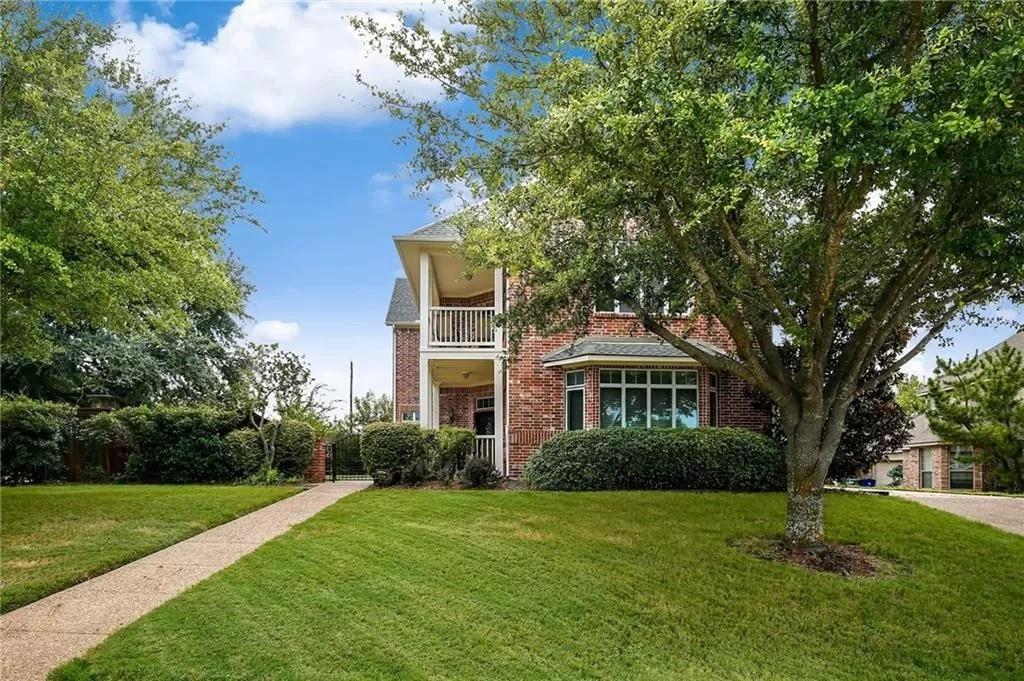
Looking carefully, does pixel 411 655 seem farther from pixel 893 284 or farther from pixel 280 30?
pixel 280 30

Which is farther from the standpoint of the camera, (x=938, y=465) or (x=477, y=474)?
(x=938, y=465)

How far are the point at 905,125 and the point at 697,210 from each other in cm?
205

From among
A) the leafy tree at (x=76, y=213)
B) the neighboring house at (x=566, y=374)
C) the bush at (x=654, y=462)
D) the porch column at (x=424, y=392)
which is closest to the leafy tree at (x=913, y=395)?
the neighboring house at (x=566, y=374)

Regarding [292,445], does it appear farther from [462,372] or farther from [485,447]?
[462,372]

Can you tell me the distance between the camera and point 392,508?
457 inches

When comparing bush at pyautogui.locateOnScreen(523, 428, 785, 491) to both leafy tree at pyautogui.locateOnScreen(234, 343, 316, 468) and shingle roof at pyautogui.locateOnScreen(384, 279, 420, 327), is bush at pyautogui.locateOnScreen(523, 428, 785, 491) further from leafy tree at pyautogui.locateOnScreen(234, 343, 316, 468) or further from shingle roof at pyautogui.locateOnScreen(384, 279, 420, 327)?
shingle roof at pyautogui.locateOnScreen(384, 279, 420, 327)

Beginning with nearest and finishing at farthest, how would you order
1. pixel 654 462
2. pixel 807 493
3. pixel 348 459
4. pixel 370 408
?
pixel 807 493 → pixel 654 462 → pixel 348 459 → pixel 370 408

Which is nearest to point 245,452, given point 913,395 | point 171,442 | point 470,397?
point 171,442

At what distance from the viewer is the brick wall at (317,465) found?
1780 cm

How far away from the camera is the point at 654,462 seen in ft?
48.4

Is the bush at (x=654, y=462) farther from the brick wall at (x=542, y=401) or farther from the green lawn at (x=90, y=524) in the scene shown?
the green lawn at (x=90, y=524)

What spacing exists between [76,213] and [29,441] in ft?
31.0

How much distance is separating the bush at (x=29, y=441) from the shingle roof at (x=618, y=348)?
11.6 meters

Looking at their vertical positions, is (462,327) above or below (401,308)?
below
